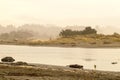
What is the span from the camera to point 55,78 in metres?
31.3

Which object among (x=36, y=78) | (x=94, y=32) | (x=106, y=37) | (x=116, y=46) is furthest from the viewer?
(x=94, y=32)

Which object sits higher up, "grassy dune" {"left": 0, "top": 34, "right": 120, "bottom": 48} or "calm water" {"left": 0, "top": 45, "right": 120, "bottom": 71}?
"grassy dune" {"left": 0, "top": 34, "right": 120, "bottom": 48}

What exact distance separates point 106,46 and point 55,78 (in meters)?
132

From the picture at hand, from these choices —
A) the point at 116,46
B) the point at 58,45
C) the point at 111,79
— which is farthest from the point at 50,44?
the point at 111,79

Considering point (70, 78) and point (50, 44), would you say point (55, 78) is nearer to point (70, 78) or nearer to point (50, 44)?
point (70, 78)

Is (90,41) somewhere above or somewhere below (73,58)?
above

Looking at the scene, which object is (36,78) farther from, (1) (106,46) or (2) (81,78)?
(1) (106,46)

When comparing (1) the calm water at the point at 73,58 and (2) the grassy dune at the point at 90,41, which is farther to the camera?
(2) the grassy dune at the point at 90,41

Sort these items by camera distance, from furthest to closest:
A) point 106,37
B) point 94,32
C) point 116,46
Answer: point 94,32
point 106,37
point 116,46

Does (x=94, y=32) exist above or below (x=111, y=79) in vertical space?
above

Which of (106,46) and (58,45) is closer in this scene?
(106,46)

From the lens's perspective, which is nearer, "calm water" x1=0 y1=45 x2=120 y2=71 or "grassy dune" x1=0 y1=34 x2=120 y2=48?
"calm water" x1=0 y1=45 x2=120 y2=71

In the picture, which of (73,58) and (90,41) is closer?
(73,58)

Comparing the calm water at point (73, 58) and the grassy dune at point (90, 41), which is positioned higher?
the grassy dune at point (90, 41)
